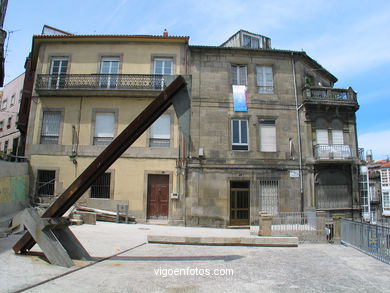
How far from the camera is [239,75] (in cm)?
1662

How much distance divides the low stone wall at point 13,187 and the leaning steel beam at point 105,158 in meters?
7.98

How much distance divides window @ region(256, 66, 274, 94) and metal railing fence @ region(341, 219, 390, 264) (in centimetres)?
935

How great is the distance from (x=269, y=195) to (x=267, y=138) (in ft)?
10.6

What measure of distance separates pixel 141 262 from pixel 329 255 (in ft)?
16.1

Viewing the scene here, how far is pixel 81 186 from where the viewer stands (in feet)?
17.7

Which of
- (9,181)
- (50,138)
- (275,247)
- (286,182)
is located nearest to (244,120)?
(286,182)

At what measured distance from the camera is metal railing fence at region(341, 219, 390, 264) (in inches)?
268

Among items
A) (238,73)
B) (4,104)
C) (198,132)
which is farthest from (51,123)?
(4,104)

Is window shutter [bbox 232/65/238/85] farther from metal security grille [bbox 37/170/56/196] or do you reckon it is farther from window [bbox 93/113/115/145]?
metal security grille [bbox 37/170/56/196]

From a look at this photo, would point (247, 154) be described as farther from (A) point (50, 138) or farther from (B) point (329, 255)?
(A) point (50, 138)

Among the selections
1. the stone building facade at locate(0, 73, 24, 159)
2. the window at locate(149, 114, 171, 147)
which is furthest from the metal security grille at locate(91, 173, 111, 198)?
the stone building facade at locate(0, 73, 24, 159)

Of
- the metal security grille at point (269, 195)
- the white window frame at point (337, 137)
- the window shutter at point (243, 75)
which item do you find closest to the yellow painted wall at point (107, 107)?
the window shutter at point (243, 75)

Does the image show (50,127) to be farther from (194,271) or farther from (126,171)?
(194,271)

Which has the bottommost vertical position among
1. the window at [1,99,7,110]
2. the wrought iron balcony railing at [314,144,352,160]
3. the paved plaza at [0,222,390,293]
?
the paved plaza at [0,222,390,293]
